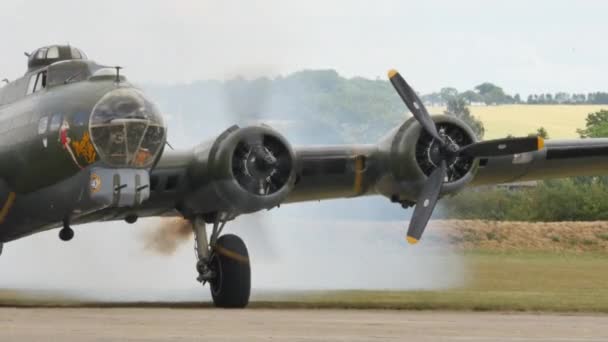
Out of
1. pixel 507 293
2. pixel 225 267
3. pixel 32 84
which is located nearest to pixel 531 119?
pixel 507 293

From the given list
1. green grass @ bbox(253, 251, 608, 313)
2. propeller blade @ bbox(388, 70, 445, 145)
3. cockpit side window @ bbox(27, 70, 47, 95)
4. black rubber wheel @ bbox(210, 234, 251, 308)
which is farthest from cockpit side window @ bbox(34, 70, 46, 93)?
propeller blade @ bbox(388, 70, 445, 145)

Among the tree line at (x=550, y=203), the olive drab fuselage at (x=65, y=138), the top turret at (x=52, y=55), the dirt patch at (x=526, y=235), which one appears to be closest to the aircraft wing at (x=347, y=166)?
the olive drab fuselage at (x=65, y=138)

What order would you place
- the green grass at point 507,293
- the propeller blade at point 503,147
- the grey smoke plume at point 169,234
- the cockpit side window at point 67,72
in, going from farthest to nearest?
the grey smoke plume at point 169,234 → the green grass at point 507,293 → the propeller blade at point 503,147 → the cockpit side window at point 67,72

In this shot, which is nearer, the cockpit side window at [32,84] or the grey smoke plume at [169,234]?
the cockpit side window at [32,84]

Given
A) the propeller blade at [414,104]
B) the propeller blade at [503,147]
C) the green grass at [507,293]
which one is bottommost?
the green grass at [507,293]

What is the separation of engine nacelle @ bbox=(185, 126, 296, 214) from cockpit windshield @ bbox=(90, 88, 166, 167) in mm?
1795

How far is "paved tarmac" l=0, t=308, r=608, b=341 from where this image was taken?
14.2 meters

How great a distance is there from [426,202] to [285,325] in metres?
6.25

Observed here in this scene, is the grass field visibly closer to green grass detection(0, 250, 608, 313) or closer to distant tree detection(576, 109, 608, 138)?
green grass detection(0, 250, 608, 313)

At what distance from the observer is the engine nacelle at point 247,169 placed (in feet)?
69.8

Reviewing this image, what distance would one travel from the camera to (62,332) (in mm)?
14250

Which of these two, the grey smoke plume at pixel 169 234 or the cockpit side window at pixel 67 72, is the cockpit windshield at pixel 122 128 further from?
the grey smoke plume at pixel 169 234

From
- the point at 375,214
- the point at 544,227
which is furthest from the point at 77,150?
the point at 544,227

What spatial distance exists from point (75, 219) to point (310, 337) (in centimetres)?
833
